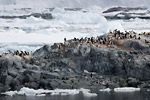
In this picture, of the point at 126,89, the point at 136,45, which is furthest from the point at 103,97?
the point at 136,45

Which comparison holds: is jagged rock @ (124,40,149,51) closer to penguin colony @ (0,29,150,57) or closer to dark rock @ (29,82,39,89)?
penguin colony @ (0,29,150,57)

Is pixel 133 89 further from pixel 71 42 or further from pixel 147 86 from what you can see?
pixel 71 42

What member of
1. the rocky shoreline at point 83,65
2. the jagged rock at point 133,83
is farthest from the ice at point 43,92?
the jagged rock at point 133,83

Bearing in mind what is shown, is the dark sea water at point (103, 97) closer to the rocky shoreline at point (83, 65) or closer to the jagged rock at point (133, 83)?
the rocky shoreline at point (83, 65)

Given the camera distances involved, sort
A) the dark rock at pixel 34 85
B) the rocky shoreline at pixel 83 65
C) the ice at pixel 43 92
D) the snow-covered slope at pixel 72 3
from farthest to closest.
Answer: the snow-covered slope at pixel 72 3
the rocky shoreline at pixel 83 65
the dark rock at pixel 34 85
the ice at pixel 43 92

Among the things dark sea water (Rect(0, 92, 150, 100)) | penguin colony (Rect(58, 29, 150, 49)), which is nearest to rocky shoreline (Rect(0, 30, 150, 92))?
penguin colony (Rect(58, 29, 150, 49))

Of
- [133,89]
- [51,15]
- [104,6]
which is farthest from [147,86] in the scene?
[104,6]

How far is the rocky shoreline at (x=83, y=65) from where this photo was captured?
58.2 meters

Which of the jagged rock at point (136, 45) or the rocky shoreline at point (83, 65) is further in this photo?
the jagged rock at point (136, 45)

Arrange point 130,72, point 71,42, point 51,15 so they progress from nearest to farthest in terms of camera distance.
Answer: point 130,72
point 71,42
point 51,15

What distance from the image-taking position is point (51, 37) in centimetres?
8275

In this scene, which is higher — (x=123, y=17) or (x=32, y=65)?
(x=123, y=17)

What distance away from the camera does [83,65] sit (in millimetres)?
62656

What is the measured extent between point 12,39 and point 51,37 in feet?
16.3
